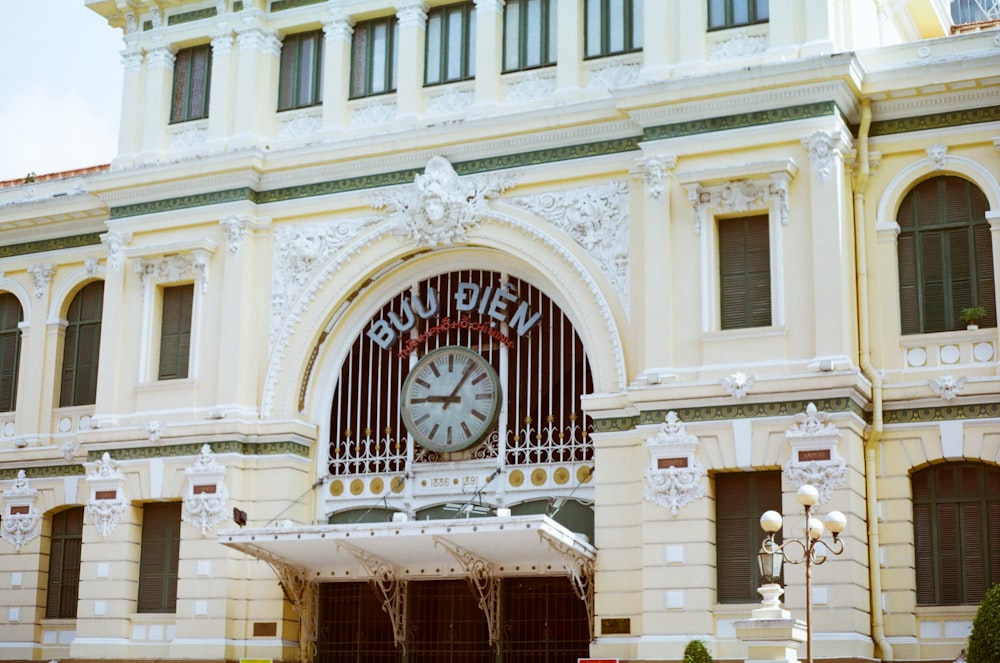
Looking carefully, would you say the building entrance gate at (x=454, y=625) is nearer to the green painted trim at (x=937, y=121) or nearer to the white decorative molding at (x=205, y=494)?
the white decorative molding at (x=205, y=494)

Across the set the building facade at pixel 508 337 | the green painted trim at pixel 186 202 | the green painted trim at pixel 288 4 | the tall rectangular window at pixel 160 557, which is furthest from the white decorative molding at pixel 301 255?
the green painted trim at pixel 288 4

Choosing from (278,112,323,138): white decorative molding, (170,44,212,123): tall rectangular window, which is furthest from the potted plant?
(170,44,212,123): tall rectangular window

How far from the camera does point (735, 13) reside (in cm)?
2933

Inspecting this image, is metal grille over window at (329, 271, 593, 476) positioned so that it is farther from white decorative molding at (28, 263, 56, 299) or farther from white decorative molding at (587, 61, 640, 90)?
white decorative molding at (28, 263, 56, 299)

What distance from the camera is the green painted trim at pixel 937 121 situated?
1095 inches

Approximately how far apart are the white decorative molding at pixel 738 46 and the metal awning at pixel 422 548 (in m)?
9.49

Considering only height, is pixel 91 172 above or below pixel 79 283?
above

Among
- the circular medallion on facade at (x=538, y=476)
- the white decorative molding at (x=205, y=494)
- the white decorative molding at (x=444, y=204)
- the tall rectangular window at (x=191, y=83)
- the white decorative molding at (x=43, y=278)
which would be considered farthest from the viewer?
the white decorative molding at (x=43, y=278)

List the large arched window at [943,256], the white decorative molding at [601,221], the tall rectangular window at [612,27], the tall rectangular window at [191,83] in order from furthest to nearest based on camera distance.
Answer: the tall rectangular window at [191,83] → the tall rectangular window at [612,27] → the white decorative molding at [601,221] → the large arched window at [943,256]

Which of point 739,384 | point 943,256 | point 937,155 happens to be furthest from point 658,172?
point 943,256

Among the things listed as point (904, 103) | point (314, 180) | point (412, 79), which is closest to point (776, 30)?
point (904, 103)

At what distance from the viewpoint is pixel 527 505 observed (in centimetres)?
2969

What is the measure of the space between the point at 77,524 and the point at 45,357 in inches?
160

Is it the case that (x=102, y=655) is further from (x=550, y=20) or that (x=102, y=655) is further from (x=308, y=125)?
(x=550, y=20)
